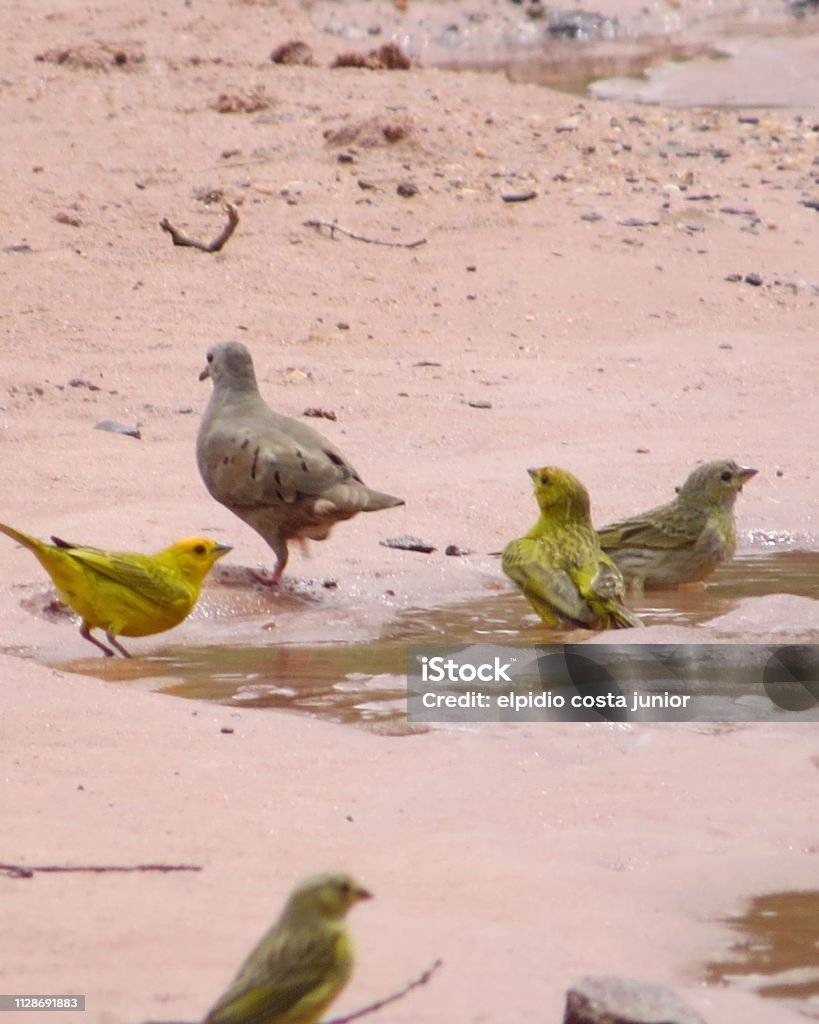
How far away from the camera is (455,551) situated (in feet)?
24.6

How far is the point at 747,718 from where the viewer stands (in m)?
5.38

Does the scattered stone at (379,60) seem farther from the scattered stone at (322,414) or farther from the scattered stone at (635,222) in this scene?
the scattered stone at (322,414)

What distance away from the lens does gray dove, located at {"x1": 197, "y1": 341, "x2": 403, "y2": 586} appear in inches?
274

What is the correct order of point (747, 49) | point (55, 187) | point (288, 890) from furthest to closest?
point (747, 49), point (55, 187), point (288, 890)

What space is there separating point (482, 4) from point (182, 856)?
2299cm

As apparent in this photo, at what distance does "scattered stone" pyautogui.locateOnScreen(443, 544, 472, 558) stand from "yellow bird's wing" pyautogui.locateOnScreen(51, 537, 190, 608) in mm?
1609

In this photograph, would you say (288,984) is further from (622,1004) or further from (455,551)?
(455,551)

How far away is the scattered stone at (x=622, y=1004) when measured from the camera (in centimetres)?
299

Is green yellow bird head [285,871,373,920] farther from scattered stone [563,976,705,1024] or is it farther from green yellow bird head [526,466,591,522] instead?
green yellow bird head [526,466,591,522]

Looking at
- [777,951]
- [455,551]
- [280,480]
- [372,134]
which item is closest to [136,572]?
[280,480]

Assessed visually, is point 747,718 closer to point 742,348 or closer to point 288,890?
point 288,890

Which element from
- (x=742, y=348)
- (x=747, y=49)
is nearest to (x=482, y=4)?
(x=747, y=49)

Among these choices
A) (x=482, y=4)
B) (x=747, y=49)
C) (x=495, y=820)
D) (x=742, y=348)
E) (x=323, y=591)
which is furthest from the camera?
(x=482, y=4)


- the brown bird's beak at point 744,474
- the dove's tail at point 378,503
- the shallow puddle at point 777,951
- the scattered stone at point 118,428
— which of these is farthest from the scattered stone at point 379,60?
the shallow puddle at point 777,951
